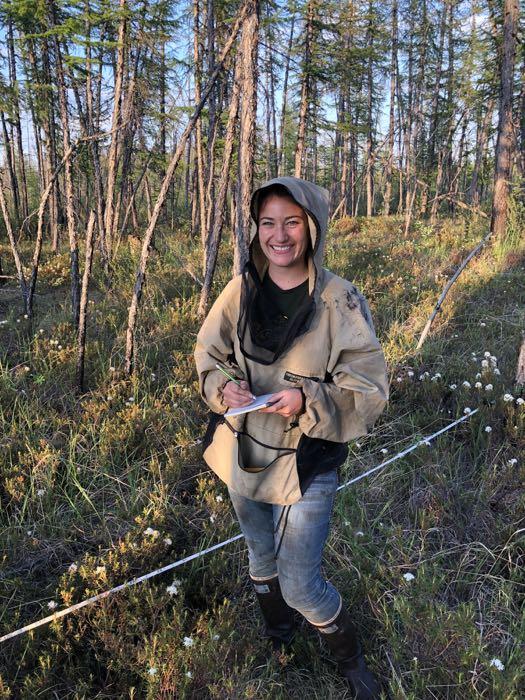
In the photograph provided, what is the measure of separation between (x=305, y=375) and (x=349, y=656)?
1388 mm

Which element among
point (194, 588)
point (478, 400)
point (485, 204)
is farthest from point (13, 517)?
point (485, 204)

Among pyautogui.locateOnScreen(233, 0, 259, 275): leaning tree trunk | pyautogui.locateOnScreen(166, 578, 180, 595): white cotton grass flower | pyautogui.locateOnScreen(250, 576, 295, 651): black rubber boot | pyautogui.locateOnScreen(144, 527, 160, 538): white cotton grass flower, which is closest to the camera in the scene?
pyautogui.locateOnScreen(250, 576, 295, 651): black rubber boot

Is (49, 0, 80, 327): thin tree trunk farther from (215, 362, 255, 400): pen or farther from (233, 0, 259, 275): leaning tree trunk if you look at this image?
(215, 362, 255, 400): pen

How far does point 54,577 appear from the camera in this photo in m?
2.67

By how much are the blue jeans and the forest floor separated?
0.42 metres

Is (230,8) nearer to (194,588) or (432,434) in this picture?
(432,434)

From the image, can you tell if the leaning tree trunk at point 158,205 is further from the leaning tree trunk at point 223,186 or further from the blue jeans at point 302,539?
the blue jeans at point 302,539

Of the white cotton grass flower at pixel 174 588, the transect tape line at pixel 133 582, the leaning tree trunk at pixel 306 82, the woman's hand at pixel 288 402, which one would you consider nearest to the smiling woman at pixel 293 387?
the woman's hand at pixel 288 402

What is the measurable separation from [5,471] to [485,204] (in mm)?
19898

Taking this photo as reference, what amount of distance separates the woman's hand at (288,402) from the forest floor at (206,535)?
1242mm

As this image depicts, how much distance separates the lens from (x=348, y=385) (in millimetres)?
1713

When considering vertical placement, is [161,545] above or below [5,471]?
below

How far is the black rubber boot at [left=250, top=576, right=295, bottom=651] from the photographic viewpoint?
7.29ft

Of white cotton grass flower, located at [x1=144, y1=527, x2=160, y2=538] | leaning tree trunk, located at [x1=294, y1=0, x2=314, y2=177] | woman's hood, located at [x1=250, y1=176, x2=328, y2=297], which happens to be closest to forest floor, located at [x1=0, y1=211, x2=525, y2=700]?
white cotton grass flower, located at [x1=144, y1=527, x2=160, y2=538]
